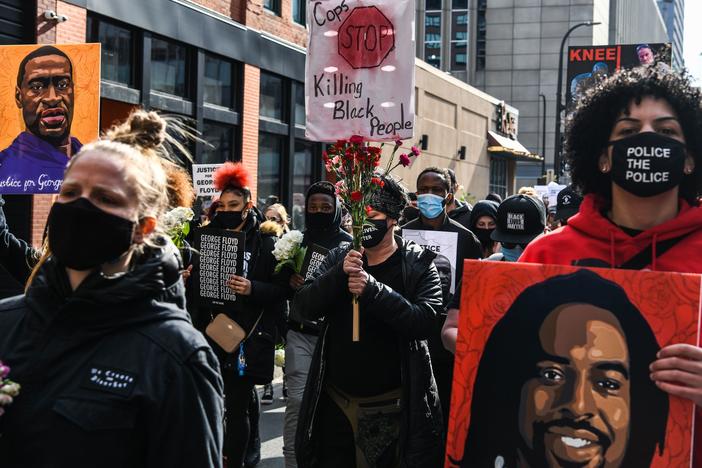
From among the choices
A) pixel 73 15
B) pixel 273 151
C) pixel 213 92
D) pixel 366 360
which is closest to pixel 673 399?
pixel 366 360

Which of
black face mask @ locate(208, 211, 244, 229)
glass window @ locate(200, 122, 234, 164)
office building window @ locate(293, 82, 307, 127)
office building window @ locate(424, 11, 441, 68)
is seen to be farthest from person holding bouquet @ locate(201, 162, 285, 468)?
office building window @ locate(424, 11, 441, 68)

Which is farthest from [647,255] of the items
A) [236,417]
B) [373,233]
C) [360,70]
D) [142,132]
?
[236,417]

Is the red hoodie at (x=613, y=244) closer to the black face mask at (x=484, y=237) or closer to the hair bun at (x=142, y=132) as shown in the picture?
the hair bun at (x=142, y=132)

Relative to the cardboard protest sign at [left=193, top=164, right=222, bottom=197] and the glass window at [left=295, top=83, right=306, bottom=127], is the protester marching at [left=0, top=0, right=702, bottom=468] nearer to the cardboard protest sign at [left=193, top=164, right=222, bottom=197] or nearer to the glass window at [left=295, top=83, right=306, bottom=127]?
the cardboard protest sign at [left=193, top=164, right=222, bottom=197]

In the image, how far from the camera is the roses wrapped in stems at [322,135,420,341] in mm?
4859

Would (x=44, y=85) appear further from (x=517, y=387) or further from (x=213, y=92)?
(x=213, y=92)

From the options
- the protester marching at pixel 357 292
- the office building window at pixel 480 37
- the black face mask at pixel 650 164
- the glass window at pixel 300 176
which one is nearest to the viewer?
the protester marching at pixel 357 292

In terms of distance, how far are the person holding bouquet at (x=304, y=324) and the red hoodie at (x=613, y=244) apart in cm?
320

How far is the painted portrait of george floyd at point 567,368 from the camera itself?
2.46m

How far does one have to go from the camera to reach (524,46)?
81.8 meters

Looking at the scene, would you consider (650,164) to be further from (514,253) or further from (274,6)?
(274,6)

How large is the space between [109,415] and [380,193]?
313 centimetres

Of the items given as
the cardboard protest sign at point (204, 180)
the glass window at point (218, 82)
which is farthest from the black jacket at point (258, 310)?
the glass window at point (218, 82)

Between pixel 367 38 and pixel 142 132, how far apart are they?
318cm
